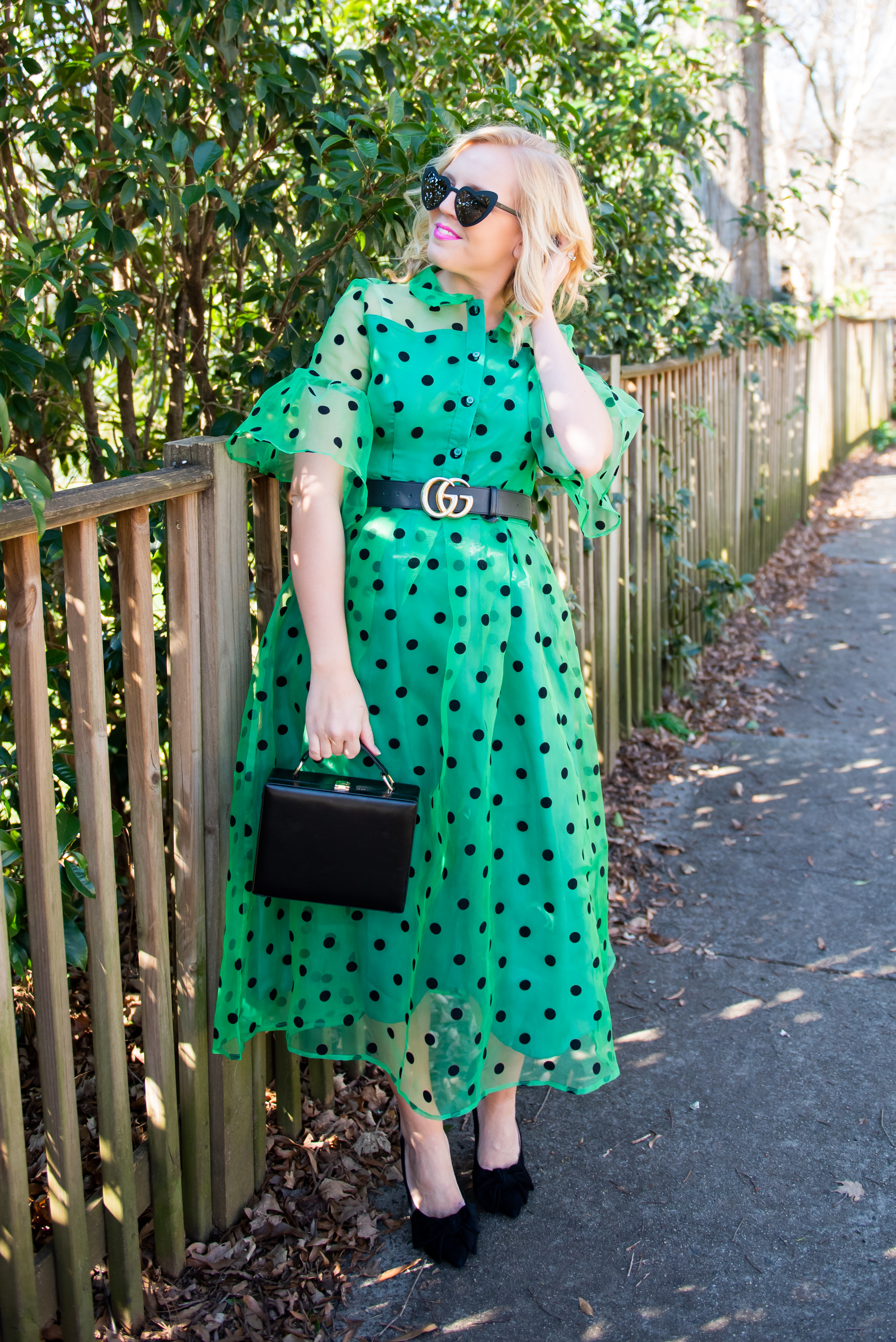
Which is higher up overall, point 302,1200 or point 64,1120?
point 64,1120

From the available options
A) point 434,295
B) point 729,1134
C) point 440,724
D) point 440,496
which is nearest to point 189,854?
point 440,724

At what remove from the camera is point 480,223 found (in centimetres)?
192

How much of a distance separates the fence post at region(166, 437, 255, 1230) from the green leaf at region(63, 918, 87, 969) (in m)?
0.27

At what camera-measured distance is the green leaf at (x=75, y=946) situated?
179 cm

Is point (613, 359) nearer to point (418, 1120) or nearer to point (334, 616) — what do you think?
point (334, 616)

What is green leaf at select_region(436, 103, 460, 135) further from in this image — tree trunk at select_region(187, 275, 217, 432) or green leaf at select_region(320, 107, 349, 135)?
tree trunk at select_region(187, 275, 217, 432)

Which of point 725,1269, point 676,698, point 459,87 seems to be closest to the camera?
point 725,1269

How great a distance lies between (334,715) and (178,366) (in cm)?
143

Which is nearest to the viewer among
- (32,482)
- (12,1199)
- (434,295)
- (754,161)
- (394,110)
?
(32,482)

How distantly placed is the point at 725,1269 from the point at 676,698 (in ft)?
11.2

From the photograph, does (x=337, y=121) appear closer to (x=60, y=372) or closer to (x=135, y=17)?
(x=135, y=17)

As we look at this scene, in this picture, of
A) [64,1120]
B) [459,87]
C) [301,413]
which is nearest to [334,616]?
[301,413]

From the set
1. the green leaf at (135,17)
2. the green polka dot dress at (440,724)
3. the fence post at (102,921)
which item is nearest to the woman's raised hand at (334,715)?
the green polka dot dress at (440,724)

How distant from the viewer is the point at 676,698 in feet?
17.4
